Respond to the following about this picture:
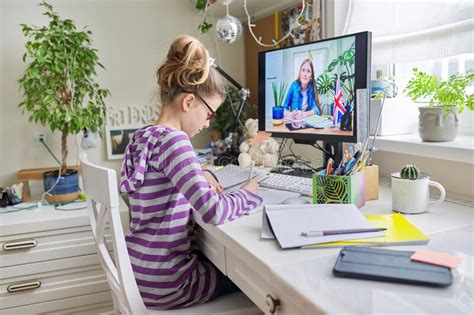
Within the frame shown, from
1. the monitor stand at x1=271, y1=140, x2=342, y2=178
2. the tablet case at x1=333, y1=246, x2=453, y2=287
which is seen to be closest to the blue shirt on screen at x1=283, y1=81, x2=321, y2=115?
the monitor stand at x1=271, y1=140, x2=342, y2=178

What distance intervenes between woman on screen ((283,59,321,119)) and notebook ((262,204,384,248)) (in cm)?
49

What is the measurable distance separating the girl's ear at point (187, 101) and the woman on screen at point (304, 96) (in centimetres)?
40

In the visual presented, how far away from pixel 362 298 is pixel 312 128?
83cm

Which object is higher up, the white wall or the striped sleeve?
the white wall

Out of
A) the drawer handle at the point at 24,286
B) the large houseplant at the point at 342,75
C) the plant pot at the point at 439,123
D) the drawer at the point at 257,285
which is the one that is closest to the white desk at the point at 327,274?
the drawer at the point at 257,285

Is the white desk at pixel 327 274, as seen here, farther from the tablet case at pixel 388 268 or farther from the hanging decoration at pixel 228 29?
the hanging decoration at pixel 228 29

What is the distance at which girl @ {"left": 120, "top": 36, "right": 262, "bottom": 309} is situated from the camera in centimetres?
96

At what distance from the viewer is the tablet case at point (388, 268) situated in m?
0.61

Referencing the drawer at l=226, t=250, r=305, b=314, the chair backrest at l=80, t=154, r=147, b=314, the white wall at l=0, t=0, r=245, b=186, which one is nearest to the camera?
the drawer at l=226, t=250, r=305, b=314

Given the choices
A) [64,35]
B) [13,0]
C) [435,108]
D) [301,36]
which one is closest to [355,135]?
[435,108]

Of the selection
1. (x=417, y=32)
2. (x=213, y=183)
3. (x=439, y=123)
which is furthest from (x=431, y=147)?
(x=213, y=183)

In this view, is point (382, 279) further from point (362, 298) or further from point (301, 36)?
point (301, 36)

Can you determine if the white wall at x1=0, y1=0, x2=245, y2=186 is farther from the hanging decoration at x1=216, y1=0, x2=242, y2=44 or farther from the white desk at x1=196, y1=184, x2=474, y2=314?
the white desk at x1=196, y1=184, x2=474, y2=314

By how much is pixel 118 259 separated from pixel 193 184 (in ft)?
0.78
